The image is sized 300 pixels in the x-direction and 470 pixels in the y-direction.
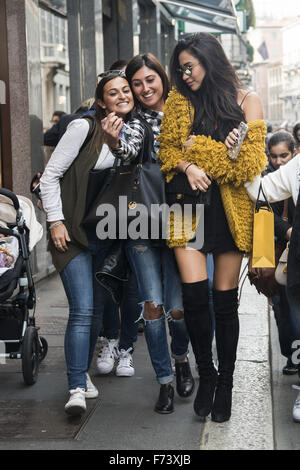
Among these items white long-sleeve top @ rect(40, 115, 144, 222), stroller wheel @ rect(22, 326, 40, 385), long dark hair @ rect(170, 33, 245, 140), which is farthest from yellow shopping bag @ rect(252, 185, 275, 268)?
stroller wheel @ rect(22, 326, 40, 385)

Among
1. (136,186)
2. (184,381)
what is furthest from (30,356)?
(136,186)

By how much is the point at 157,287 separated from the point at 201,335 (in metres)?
0.35

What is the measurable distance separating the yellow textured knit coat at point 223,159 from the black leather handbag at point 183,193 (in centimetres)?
4

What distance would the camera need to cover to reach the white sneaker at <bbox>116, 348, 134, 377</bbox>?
5414mm

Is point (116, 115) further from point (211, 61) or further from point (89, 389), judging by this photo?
point (89, 389)

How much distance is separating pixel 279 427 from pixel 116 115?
1877mm

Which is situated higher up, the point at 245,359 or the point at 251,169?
the point at 251,169

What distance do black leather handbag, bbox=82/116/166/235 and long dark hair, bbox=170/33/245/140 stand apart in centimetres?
29

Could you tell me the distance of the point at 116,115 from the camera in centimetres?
449

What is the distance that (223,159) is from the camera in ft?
13.9

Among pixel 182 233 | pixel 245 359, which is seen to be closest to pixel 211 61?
pixel 182 233

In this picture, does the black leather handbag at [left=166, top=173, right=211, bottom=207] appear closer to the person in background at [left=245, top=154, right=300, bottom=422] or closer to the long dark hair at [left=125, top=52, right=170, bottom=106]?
the person in background at [left=245, top=154, right=300, bottom=422]

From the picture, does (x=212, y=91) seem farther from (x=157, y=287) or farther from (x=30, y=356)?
(x=30, y=356)
